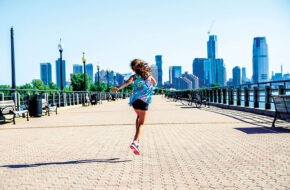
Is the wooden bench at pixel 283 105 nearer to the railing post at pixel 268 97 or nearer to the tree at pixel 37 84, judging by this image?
the railing post at pixel 268 97

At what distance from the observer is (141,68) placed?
5.77 meters

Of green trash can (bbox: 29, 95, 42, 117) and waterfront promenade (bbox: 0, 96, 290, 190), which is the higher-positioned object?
green trash can (bbox: 29, 95, 42, 117)

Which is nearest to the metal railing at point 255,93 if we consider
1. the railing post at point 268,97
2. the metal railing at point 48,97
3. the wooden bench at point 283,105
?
the railing post at point 268,97

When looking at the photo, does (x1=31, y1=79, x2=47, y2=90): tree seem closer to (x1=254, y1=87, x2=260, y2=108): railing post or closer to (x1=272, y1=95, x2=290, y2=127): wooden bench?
(x1=254, y1=87, x2=260, y2=108): railing post

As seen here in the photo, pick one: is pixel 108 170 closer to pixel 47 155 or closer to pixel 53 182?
pixel 53 182

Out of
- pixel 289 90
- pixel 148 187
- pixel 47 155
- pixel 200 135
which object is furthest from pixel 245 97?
pixel 148 187

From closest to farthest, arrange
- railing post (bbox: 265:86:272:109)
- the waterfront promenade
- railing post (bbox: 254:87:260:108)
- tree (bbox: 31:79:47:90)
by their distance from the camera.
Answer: the waterfront promenade → railing post (bbox: 265:86:272:109) → railing post (bbox: 254:87:260:108) → tree (bbox: 31:79:47:90)

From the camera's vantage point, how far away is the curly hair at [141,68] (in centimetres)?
577

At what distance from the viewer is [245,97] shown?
647 inches

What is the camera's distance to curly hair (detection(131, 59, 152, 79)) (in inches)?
227

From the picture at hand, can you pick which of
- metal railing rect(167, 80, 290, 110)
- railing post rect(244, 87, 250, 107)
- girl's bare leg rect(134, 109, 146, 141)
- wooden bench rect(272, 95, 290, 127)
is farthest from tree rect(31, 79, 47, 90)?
girl's bare leg rect(134, 109, 146, 141)

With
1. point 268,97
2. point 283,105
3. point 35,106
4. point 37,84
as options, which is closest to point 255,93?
point 268,97

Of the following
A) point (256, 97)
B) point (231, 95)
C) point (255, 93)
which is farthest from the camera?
point (231, 95)

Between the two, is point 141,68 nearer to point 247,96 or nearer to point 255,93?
point 255,93
